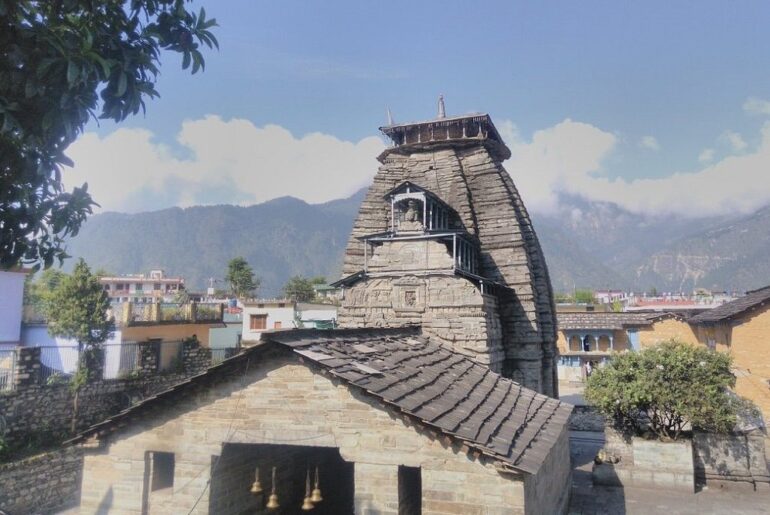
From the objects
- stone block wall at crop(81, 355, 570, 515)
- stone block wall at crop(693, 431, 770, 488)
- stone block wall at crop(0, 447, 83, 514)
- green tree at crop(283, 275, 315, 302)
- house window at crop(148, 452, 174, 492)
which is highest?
green tree at crop(283, 275, 315, 302)

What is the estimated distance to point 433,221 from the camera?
21062 millimetres

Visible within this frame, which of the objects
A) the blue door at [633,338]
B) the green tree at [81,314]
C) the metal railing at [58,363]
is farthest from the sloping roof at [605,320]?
the metal railing at [58,363]

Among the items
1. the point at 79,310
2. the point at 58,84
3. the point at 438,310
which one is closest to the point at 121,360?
the point at 79,310

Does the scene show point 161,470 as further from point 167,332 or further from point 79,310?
point 167,332

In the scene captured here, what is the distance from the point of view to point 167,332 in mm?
31344

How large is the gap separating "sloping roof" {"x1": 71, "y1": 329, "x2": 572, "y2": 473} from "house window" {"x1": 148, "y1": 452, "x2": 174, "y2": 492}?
94cm

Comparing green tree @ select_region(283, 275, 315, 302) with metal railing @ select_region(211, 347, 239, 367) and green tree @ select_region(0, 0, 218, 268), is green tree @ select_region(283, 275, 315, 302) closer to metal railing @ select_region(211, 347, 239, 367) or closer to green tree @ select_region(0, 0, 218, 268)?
metal railing @ select_region(211, 347, 239, 367)

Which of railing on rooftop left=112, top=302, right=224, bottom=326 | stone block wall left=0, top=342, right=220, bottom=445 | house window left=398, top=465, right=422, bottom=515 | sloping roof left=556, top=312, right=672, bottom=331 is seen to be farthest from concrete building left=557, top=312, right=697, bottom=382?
house window left=398, top=465, right=422, bottom=515

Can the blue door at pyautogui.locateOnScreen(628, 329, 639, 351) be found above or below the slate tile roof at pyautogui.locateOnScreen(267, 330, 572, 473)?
above

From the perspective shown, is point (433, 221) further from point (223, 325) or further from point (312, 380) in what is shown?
point (223, 325)

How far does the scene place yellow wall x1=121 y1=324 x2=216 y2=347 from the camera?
28.8 metres

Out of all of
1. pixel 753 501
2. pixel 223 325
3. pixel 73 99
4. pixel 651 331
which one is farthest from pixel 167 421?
pixel 651 331

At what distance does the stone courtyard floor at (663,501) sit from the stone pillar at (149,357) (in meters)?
20.0

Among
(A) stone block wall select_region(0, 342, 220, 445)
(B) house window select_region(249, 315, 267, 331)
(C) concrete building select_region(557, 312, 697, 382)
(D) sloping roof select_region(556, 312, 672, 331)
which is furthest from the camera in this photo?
(B) house window select_region(249, 315, 267, 331)
